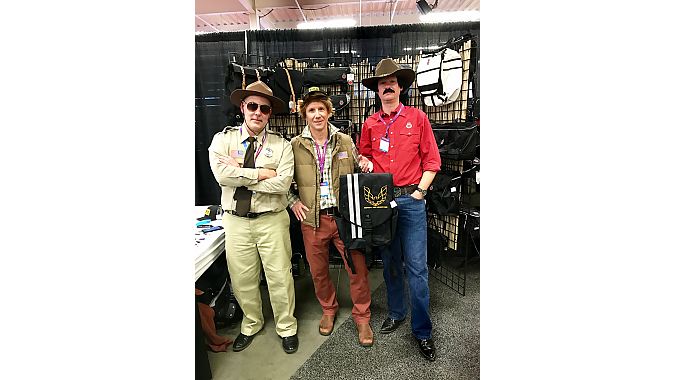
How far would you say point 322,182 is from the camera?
199 cm

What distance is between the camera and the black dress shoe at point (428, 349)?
1771mm

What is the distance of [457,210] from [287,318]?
1570 millimetres

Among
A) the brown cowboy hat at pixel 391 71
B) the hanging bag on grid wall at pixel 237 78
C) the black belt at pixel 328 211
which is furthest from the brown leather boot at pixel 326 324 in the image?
the hanging bag on grid wall at pixel 237 78

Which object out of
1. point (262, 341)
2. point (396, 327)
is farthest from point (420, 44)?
point (262, 341)

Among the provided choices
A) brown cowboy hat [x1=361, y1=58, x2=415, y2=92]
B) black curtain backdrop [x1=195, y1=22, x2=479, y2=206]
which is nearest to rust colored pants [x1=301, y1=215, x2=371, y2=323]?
brown cowboy hat [x1=361, y1=58, x2=415, y2=92]

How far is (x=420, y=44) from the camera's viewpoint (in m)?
3.28

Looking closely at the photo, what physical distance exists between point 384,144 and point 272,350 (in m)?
1.32

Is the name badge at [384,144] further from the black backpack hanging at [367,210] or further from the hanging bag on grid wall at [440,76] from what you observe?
the hanging bag on grid wall at [440,76]

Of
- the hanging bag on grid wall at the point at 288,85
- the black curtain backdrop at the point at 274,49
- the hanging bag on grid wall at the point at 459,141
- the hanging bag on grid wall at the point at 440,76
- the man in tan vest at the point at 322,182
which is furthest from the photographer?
the black curtain backdrop at the point at 274,49

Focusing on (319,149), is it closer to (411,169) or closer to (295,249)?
(411,169)

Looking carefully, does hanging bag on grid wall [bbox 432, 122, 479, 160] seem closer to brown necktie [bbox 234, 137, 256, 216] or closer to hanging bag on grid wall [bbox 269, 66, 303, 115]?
hanging bag on grid wall [bbox 269, 66, 303, 115]

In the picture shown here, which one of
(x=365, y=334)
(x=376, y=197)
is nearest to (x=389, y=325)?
(x=365, y=334)

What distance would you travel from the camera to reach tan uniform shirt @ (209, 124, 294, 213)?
176 cm

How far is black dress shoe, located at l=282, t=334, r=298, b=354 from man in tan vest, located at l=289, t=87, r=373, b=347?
203 mm
